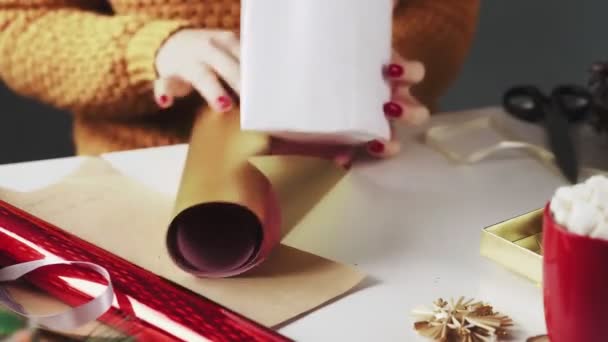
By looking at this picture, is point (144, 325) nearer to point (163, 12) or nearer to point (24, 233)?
point (24, 233)

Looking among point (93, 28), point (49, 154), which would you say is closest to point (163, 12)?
point (93, 28)

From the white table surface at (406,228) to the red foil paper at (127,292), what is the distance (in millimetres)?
42

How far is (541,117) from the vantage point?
716 millimetres

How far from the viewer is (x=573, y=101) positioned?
720 mm

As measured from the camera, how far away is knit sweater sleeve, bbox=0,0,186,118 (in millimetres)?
706

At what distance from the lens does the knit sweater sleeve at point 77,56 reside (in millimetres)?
706

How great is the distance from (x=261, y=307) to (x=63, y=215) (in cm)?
17

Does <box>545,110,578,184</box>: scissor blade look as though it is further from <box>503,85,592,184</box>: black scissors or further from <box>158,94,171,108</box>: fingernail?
<box>158,94,171,108</box>: fingernail

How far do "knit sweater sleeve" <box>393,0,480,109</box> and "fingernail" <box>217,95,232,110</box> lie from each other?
0.24m

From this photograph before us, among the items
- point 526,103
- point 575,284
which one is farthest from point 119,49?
point 575,284

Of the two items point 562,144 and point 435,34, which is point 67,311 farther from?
point 435,34

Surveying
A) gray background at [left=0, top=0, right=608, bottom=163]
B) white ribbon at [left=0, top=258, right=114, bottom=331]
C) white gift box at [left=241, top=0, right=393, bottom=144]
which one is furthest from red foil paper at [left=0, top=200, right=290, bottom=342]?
gray background at [left=0, top=0, right=608, bottom=163]

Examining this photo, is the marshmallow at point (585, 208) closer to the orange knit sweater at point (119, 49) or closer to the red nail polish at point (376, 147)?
the red nail polish at point (376, 147)

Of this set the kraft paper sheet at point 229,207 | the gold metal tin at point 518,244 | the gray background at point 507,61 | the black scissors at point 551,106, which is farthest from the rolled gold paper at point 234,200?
the gray background at point 507,61
